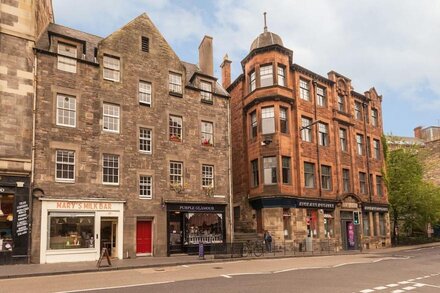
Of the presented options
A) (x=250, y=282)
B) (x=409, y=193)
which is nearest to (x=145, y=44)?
(x=250, y=282)

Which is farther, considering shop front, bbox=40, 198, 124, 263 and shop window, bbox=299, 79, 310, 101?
shop window, bbox=299, 79, 310, 101

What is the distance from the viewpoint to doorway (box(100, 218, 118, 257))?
932 inches

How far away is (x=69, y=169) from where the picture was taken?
22719 mm

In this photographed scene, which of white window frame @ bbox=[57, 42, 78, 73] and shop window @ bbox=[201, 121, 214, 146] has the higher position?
white window frame @ bbox=[57, 42, 78, 73]

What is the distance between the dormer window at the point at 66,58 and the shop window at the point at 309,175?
19.1m

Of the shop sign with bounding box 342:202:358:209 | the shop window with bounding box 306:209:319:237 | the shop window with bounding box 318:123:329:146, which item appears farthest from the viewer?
the shop window with bounding box 318:123:329:146

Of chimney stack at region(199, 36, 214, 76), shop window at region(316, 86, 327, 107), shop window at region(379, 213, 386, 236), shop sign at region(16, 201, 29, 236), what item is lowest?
shop window at region(379, 213, 386, 236)

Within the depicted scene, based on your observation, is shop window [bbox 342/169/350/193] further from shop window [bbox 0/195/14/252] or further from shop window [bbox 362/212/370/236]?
shop window [bbox 0/195/14/252]

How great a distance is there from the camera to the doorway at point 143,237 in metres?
24.8

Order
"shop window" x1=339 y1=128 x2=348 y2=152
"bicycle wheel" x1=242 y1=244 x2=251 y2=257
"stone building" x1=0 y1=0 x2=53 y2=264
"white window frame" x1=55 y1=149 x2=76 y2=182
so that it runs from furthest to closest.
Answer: "shop window" x1=339 y1=128 x2=348 y2=152
"bicycle wheel" x1=242 y1=244 x2=251 y2=257
"white window frame" x1=55 y1=149 x2=76 y2=182
"stone building" x1=0 y1=0 x2=53 y2=264

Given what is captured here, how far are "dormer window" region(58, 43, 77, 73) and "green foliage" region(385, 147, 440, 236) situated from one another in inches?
1257

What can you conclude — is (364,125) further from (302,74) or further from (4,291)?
(4,291)

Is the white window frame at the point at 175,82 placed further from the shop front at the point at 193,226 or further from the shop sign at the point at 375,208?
the shop sign at the point at 375,208

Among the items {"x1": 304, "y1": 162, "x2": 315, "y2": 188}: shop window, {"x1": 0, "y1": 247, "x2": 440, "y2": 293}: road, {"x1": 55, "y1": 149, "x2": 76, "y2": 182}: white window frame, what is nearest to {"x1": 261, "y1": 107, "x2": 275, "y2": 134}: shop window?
{"x1": 304, "y1": 162, "x2": 315, "y2": 188}: shop window
